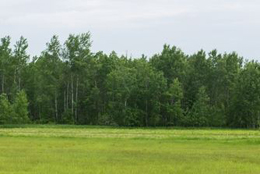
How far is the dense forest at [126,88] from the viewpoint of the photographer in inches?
3371

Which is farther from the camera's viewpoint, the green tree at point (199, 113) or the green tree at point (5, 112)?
the green tree at point (199, 113)

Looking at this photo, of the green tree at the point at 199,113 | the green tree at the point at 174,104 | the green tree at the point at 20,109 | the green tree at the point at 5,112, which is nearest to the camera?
the green tree at the point at 5,112

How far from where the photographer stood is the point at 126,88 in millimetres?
87375

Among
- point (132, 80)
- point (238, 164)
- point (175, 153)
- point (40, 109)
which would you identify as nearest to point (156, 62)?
point (132, 80)

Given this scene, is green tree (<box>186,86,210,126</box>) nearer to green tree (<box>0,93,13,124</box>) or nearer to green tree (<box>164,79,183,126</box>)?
green tree (<box>164,79,183,126</box>)

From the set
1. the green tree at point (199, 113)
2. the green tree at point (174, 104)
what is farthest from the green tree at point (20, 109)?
the green tree at point (199, 113)

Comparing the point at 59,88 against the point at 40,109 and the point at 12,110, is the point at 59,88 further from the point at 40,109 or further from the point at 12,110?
the point at 12,110

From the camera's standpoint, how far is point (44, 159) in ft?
86.1

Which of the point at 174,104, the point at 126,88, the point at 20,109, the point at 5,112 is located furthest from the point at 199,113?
the point at 5,112

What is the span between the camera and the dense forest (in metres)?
85.6

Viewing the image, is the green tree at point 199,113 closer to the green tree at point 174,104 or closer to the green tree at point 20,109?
the green tree at point 174,104

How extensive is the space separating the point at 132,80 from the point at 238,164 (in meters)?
65.2

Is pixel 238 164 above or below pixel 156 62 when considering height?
below

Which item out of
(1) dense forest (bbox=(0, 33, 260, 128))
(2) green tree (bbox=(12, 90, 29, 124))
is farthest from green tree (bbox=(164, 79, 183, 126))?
(2) green tree (bbox=(12, 90, 29, 124))
